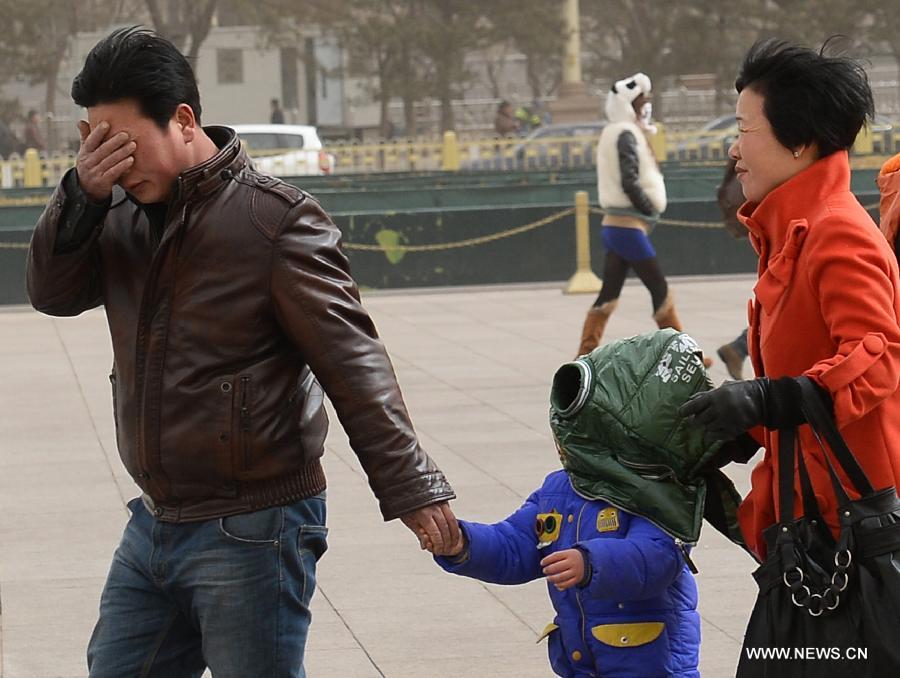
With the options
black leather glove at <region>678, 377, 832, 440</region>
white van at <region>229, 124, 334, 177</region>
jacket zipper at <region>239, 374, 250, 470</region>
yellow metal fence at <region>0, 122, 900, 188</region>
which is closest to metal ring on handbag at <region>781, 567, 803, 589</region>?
black leather glove at <region>678, 377, 832, 440</region>

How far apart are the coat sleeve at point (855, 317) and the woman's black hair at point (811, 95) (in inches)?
7.6

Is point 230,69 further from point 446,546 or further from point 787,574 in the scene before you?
Result: point 787,574

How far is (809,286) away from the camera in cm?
317

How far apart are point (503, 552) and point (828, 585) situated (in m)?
0.72

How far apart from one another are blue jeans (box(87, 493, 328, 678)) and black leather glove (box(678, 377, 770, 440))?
0.72 m

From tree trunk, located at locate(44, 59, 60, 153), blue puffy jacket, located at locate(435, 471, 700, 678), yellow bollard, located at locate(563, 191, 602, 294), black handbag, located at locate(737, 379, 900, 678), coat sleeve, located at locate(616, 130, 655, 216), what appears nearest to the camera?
black handbag, located at locate(737, 379, 900, 678)

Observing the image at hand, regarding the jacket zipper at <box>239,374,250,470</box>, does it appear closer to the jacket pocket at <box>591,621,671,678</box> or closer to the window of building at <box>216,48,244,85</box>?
the jacket pocket at <box>591,621,671,678</box>

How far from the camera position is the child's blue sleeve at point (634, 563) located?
128 inches

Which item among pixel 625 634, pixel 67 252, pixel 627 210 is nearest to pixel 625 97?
pixel 627 210

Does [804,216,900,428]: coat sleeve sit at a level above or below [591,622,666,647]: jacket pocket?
above

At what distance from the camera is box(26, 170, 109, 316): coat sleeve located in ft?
10.1

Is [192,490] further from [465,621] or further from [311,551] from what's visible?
[465,621]

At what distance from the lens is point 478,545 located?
3.40 m

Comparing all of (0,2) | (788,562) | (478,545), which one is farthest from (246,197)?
(0,2)
